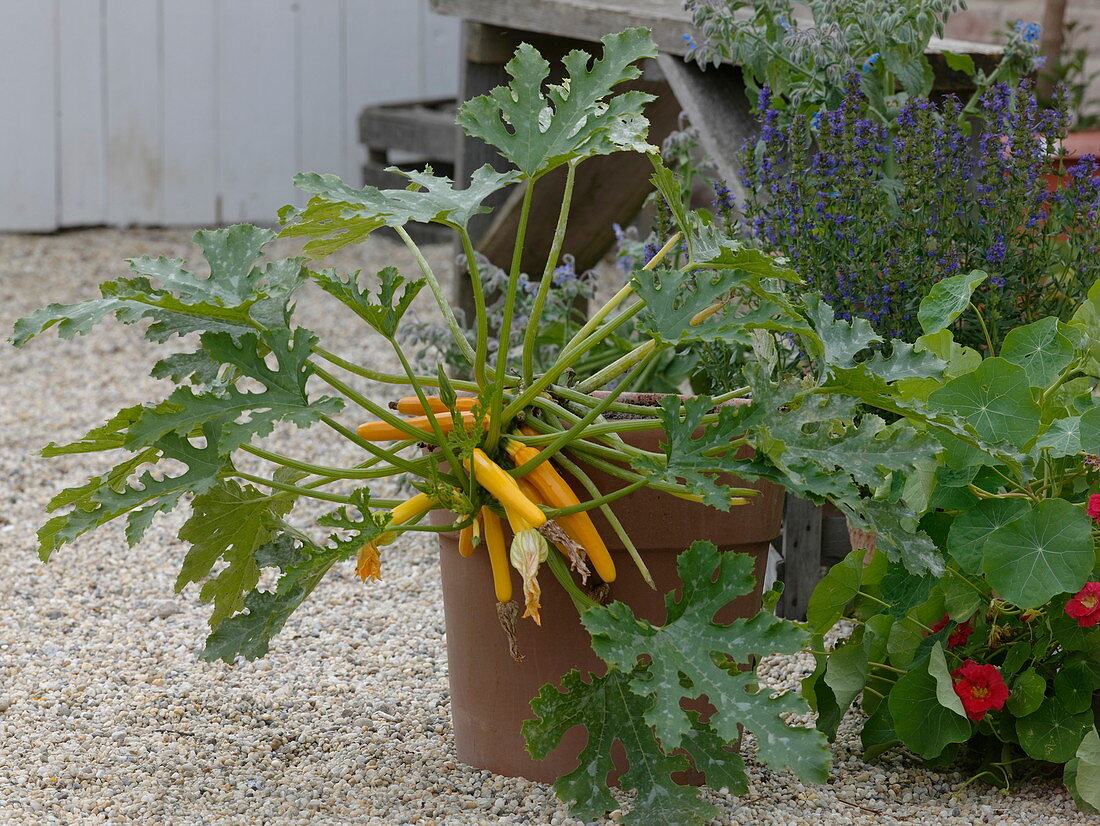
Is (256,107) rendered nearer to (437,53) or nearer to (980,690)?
(437,53)

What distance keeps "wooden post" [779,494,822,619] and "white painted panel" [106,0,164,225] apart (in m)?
3.93

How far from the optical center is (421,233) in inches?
209

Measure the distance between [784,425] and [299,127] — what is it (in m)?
4.62

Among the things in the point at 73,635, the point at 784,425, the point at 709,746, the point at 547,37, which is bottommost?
the point at 73,635

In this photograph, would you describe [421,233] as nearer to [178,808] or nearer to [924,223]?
[924,223]

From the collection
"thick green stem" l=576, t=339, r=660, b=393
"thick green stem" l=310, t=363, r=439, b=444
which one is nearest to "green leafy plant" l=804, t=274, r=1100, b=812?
"thick green stem" l=576, t=339, r=660, b=393

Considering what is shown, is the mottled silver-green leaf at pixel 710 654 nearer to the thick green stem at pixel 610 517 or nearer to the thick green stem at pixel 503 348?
the thick green stem at pixel 610 517

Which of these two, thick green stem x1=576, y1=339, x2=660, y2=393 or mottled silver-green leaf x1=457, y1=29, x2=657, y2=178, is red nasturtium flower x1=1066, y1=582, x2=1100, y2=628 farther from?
mottled silver-green leaf x1=457, y1=29, x2=657, y2=178

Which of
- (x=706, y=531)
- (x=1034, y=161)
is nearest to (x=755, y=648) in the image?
(x=706, y=531)

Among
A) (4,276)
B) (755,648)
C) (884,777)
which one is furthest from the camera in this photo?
(4,276)

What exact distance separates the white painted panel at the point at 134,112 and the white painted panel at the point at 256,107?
0.89ft

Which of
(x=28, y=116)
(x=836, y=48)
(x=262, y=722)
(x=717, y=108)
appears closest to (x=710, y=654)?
(x=262, y=722)

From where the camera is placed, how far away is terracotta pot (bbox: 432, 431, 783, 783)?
4.84 ft

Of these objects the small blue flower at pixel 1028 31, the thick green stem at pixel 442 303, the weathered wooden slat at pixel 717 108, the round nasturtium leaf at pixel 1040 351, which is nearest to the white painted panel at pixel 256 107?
the weathered wooden slat at pixel 717 108
